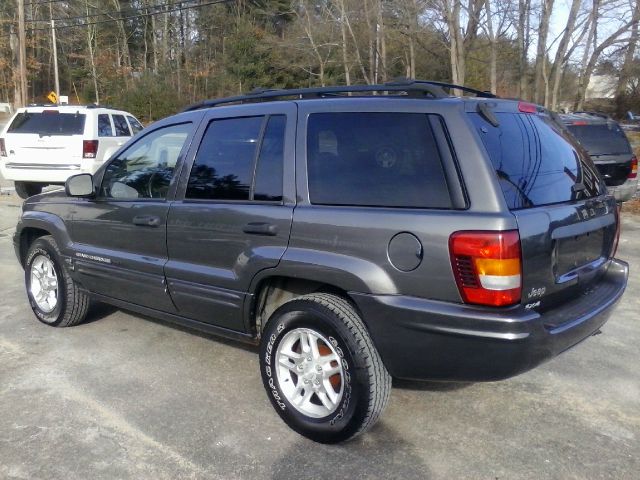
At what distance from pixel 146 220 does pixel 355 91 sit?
1612 millimetres

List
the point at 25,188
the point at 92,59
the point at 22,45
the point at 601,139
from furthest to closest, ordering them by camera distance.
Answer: the point at 92,59 < the point at 22,45 < the point at 25,188 < the point at 601,139

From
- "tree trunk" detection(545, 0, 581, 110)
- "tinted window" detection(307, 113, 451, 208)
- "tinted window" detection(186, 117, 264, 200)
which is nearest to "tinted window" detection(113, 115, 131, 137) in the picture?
"tinted window" detection(186, 117, 264, 200)

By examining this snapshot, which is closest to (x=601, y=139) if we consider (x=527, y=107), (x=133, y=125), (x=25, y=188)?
(x=527, y=107)

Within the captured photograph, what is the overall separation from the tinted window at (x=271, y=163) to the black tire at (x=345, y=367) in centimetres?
63

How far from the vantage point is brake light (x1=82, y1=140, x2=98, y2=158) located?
11055 millimetres

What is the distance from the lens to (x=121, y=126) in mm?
12922

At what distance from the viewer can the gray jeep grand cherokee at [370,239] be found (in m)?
2.76

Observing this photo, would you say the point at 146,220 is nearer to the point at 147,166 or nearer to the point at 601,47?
the point at 147,166

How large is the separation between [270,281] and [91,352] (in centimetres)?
→ 180

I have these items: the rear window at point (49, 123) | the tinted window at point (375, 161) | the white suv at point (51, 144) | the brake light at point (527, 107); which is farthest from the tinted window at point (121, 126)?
the brake light at point (527, 107)

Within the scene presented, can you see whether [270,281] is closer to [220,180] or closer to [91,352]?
[220,180]

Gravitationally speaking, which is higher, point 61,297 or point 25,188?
point 25,188

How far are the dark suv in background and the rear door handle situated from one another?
7.93m

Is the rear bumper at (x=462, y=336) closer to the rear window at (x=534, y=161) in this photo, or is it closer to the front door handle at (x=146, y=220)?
the rear window at (x=534, y=161)
